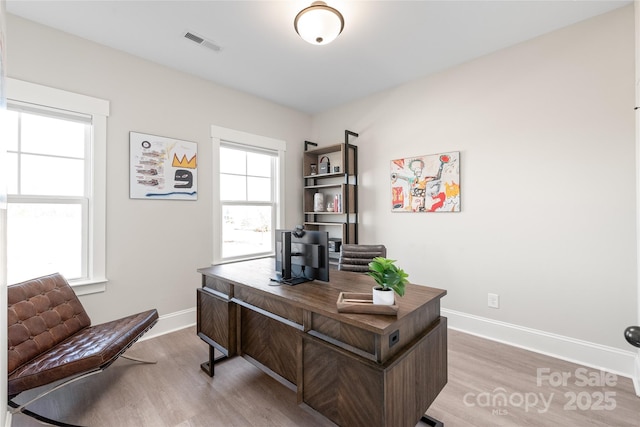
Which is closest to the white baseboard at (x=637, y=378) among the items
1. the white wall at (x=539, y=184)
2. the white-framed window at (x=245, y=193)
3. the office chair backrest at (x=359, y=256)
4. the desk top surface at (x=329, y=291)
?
the white wall at (x=539, y=184)

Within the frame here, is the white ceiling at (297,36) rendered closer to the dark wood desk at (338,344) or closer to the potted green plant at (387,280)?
the potted green plant at (387,280)

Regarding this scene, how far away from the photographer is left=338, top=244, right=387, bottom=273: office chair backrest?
2.81 m

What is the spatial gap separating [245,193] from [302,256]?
6.73ft

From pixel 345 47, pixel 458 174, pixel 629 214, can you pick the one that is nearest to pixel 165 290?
pixel 345 47

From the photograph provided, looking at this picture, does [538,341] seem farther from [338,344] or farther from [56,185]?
[56,185]

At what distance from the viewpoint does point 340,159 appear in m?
4.00

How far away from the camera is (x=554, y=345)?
94.6 inches

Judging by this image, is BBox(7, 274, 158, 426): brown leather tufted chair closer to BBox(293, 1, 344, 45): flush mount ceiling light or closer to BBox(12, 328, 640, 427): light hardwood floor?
BBox(12, 328, 640, 427): light hardwood floor

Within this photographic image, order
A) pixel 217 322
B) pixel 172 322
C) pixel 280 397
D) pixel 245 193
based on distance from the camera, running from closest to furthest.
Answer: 1. pixel 280 397
2. pixel 217 322
3. pixel 172 322
4. pixel 245 193

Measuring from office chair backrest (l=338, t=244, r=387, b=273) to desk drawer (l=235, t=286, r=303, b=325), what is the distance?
123cm

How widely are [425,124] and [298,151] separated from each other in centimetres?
186

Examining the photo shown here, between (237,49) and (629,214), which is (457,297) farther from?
(237,49)

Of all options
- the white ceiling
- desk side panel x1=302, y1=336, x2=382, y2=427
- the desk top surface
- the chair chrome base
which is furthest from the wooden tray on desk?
the white ceiling

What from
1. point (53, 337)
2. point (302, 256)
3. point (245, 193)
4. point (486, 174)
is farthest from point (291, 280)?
point (486, 174)
